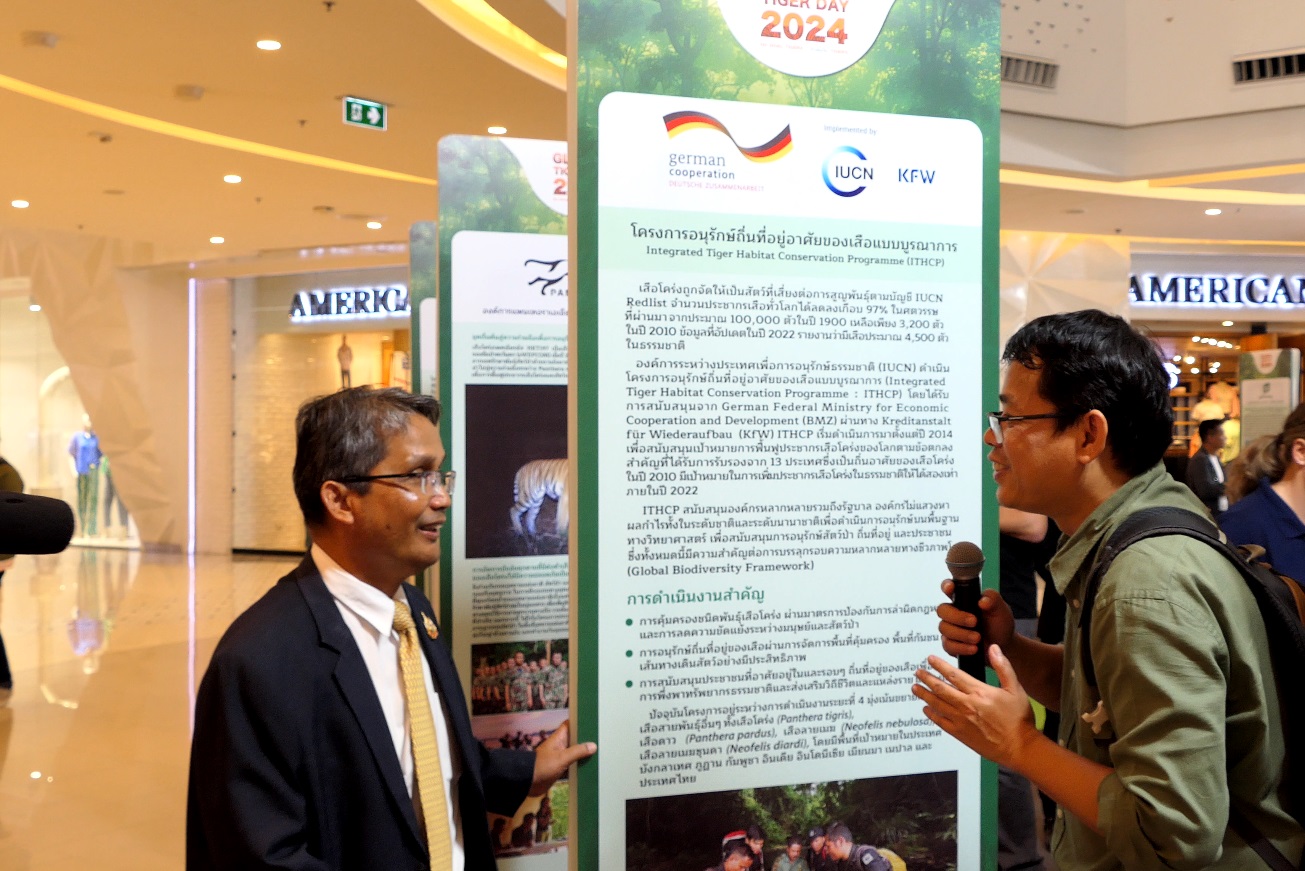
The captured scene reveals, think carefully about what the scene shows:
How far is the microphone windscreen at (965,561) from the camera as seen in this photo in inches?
75.2

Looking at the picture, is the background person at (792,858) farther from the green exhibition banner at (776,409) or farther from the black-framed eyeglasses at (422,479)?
the black-framed eyeglasses at (422,479)

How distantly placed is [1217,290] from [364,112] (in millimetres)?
11817

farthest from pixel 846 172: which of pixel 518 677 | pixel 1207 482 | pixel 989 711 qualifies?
pixel 1207 482

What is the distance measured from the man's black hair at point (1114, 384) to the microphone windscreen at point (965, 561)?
1.02 feet

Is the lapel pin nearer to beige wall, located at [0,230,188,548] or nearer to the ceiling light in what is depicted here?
the ceiling light

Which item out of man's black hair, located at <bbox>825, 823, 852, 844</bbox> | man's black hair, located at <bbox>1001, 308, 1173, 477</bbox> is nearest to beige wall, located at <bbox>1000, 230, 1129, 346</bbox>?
man's black hair, located at <bbox>825, 823, 852, 844</bbox>

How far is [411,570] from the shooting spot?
90.5 inches

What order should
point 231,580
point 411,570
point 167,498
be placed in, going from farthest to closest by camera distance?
point 167,498 < point 231,580 < point 411,570

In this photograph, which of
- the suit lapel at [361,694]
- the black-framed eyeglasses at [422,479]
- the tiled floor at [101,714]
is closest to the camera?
the suit lapel at [361,694]

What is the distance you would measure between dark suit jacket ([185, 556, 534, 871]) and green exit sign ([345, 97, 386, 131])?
672 centimetres

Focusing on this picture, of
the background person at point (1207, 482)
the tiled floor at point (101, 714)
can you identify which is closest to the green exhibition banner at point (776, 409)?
the tiled floor at point (101, 714)

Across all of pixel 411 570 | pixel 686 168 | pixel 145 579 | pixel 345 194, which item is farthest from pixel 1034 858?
pixel 145 579

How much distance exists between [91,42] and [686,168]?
6.38 meters

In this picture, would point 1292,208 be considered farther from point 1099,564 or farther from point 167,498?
point 167,498
